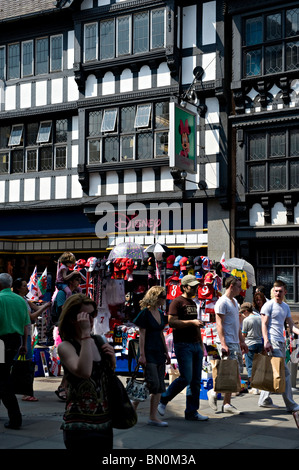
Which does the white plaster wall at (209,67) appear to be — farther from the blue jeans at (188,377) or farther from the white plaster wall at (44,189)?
the blue jeans at (188,377)

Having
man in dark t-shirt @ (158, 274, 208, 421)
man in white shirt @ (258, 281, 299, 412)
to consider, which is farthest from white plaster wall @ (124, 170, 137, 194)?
man in dark t-shirt @ (158, 274, 208, 421)

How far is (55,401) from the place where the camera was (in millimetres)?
9586

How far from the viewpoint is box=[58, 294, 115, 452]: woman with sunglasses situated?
4152mm

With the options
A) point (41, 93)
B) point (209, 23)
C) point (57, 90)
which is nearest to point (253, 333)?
point (209, 23)

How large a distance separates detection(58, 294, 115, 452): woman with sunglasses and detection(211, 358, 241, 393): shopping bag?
4.12 metres

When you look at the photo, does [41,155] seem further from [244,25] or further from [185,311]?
[185,311]

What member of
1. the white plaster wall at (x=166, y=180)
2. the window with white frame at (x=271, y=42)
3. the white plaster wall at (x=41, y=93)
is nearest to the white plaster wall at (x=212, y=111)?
the window with white frame at (x=271, y=42)

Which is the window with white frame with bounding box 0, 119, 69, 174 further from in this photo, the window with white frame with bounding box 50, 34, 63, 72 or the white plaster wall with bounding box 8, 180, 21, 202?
the window with white frame with bounding box 50, 34, 63, 72

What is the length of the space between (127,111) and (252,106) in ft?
13.1

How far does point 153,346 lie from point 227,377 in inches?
43.8

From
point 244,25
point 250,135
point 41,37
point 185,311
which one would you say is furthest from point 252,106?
point 185,311

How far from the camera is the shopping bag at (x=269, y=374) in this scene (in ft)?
26.6
